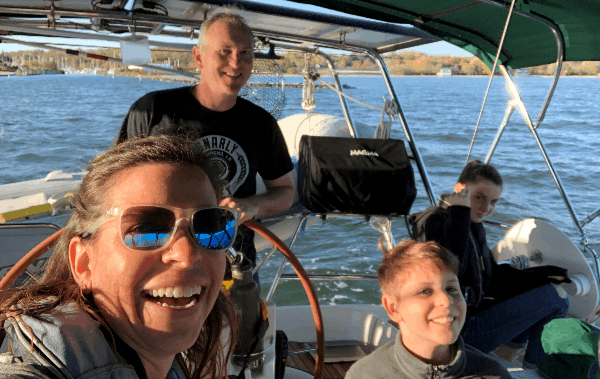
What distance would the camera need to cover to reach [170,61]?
3545 mm

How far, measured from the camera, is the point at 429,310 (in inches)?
67.6

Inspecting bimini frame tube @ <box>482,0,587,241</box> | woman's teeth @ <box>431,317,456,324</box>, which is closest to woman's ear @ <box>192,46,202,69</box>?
woman's teeth @ <box>431,317,456,324</box>

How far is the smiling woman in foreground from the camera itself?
708 millimetres

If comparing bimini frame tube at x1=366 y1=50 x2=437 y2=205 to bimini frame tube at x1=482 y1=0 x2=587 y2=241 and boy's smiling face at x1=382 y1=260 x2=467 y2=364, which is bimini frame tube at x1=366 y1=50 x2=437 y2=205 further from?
boy's smiling face at x1=382 y1=260 x2=467 y2=364

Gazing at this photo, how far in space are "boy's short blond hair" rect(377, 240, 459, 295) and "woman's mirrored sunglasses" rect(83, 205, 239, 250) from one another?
3.80 ft

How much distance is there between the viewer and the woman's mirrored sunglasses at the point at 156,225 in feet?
2.36

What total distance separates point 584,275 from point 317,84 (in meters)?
2.22

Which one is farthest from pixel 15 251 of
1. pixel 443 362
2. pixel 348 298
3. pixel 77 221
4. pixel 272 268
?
pixel 272 268

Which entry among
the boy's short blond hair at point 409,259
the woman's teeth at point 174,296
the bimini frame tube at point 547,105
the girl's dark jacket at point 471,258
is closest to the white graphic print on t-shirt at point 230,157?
the boy's short blond hair at point 409,259

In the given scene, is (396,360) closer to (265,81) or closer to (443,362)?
(443,362)

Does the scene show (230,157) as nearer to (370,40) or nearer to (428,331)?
(428,331)

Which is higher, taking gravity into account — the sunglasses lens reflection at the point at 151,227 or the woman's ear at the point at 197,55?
the woman's ear at the point at 197,55

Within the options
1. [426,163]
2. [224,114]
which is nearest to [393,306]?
[224,114]

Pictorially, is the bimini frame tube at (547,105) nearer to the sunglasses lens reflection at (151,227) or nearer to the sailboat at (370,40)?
the sailboat at (370,40)
